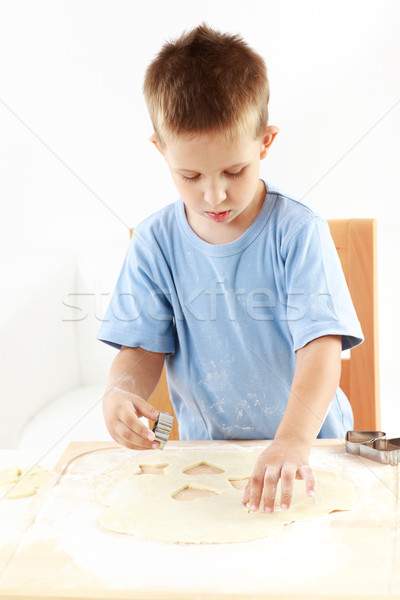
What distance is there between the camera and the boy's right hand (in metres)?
0.75

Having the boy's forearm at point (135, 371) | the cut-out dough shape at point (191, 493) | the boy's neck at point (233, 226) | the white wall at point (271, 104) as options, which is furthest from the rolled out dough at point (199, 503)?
the white wall at point (271, 104)

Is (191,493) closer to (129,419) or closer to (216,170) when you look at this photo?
(129,419)

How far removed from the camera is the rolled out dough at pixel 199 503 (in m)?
0.60

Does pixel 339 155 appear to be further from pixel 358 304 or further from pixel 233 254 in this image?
pixel 233 254

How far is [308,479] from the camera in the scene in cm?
63

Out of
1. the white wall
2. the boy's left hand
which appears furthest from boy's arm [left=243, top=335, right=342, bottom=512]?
the white wall

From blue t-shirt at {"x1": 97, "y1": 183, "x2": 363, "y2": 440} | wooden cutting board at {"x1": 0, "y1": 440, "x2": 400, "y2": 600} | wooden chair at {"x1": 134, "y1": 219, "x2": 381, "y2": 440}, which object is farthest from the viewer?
wooden chair at {"x1": 134, "y1": 219, "x2": 381, "y2": 440}

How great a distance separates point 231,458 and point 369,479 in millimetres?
169

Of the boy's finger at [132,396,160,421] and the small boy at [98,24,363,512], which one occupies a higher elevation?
the small boy at [98,24,363,512]

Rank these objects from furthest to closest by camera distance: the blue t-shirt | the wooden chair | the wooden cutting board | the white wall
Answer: the white wall, the wooden chair, the blue t-shirt, the wooden cutting board

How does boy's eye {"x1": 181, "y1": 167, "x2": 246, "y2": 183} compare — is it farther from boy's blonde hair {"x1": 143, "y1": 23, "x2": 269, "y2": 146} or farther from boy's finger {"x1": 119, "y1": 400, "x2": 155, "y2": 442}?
boy's finger {"x1": 119, "y1": 400, "x2": 155, "y2": 442}

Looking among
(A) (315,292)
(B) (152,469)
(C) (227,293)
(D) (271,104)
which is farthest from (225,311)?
(D) (271,104)

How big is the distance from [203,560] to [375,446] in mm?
298

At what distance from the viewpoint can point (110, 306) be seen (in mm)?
906
